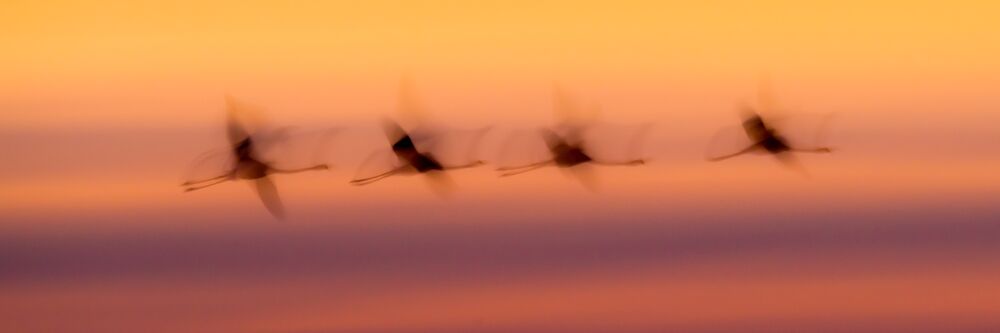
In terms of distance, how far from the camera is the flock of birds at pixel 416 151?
0.98 meters

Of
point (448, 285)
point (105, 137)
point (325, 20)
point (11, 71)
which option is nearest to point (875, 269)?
point (448, 285)

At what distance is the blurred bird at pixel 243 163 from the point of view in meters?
0.99

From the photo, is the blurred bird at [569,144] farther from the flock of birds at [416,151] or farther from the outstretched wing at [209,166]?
the outstretched wing at [209,166]

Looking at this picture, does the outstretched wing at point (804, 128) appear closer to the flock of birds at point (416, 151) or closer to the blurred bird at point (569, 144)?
the flock of birds at point (416, 151)

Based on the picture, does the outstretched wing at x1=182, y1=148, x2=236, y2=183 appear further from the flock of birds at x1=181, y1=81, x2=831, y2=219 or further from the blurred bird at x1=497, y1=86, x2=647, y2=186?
the blurred bird at x1=497, y1=86, x2=647, y2=186

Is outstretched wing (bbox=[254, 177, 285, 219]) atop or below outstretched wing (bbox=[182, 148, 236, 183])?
below

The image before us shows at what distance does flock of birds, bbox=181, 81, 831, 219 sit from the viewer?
0.98 metres

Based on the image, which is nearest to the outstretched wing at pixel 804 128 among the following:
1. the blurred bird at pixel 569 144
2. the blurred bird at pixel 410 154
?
the blurred bird at pixel 569 144

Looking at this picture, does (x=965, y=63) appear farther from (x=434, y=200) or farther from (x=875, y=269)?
(x=434, y=200)

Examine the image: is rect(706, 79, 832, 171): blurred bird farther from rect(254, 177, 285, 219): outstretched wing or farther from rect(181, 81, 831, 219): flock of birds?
rect(254, 177, 285, 219): outstretched wing

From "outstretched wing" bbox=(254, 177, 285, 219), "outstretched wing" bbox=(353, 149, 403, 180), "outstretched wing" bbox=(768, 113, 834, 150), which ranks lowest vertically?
"outstretched wing" bbox=(254, 177, 285, 219)

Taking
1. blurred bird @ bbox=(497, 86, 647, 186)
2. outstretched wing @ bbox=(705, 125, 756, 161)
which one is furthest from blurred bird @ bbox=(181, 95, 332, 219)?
outstretched wing @ bbox=(705, 125, 756, 161)

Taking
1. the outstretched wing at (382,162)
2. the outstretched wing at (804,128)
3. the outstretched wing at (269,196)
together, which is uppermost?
the outstretched wing at (804,128)

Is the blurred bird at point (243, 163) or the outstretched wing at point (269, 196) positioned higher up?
the blurred bird at point (243, 163)
